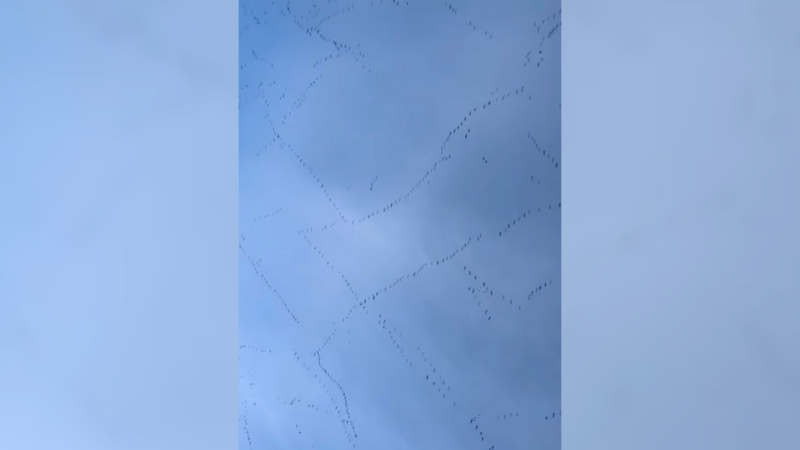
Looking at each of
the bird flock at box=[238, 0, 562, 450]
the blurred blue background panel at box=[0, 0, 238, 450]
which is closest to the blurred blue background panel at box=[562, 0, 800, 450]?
the bird flock at box=[238, 0, 562, 450]

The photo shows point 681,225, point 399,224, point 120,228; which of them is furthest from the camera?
point 120,228

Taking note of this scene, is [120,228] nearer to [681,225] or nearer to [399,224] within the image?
[399,224]

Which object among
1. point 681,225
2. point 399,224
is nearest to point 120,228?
point 399,224

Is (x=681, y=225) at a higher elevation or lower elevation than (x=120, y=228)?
lower

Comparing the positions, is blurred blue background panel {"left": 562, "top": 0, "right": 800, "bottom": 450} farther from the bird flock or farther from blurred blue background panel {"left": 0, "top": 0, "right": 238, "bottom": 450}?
blurred blue background panel {"left": 0, "top": 0, "right": 238, "bottom": 450}

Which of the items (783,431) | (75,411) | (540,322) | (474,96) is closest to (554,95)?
(474,96)

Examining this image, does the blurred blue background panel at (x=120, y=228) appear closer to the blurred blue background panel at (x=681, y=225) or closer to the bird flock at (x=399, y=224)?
the bird flock at (x=399, y=224)

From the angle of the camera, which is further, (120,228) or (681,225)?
(120,228)
